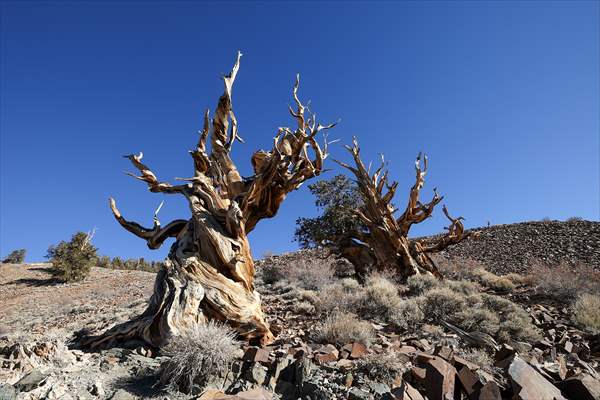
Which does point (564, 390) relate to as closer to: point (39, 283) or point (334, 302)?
point (334, 302)

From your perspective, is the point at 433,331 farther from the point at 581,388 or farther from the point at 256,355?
the point at 256,355

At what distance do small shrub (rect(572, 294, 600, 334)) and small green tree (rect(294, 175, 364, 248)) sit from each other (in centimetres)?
1015

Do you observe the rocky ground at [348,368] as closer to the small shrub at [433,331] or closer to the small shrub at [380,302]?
the small shrub at [433,331]

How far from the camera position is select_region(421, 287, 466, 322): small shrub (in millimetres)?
7099

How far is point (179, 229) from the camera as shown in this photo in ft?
24.0

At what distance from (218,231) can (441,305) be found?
4.71m

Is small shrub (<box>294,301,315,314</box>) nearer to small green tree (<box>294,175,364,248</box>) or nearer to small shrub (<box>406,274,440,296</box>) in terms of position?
small shrub (<box>406,274,440,296</box>)

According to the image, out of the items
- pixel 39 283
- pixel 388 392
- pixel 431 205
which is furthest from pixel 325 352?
pixel 39 283

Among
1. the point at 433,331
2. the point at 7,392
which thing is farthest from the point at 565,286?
the point at 7,392

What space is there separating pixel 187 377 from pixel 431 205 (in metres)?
11.1

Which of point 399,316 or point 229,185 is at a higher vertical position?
point 229,185

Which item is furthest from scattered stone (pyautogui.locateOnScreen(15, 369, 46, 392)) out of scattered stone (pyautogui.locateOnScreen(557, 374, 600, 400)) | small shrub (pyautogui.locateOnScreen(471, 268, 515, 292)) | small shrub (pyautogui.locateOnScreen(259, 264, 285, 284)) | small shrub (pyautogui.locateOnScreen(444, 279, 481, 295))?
small shrub (pyautogui.locateOnScreen(471, 268, 515, 292))

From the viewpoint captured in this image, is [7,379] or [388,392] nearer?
[388,392]

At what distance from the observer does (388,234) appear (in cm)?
1289
